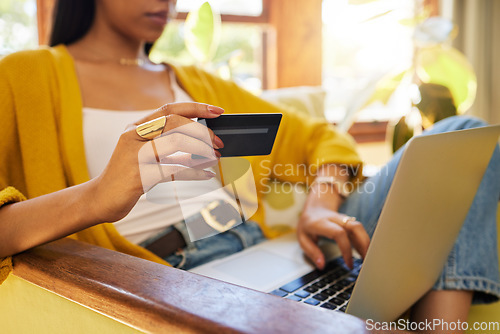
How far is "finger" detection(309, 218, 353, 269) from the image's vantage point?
25.1 inches

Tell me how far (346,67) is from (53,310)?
1958mm

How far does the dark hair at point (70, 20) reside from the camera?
0.90 meters

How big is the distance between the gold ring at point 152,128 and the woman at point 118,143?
0.04ft

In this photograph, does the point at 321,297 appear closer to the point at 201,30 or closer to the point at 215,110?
the point at 215,110

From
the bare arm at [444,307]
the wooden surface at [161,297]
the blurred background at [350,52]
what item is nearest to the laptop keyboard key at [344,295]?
the bare arm at [444,307]

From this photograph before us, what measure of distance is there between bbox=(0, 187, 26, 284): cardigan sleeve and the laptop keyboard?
0.32m

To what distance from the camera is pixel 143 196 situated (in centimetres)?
44

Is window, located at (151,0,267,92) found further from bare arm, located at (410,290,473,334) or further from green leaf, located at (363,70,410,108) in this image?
bare arm, located at (410,290,473,334)

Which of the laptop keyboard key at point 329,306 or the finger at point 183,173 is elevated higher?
the finger at point 183,173

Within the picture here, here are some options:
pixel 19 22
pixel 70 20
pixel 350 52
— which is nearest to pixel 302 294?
pixel 70 20

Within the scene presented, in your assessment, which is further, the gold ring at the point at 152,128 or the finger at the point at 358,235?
the finger at the point at 358,235

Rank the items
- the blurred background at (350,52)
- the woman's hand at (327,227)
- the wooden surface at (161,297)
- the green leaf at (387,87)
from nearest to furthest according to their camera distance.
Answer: the wooden surface at (161,297) < the woman's hand at (327,227) < the blurred background at (350,52) < the green leaf at (387,87)

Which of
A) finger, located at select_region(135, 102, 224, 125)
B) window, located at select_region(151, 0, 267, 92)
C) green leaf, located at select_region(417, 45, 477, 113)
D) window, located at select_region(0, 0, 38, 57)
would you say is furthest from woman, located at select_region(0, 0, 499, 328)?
green leaf, located at select_region(417, 45, 477, 113)

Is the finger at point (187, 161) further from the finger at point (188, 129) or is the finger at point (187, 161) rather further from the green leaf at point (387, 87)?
the green leaf at point (387, 87)
